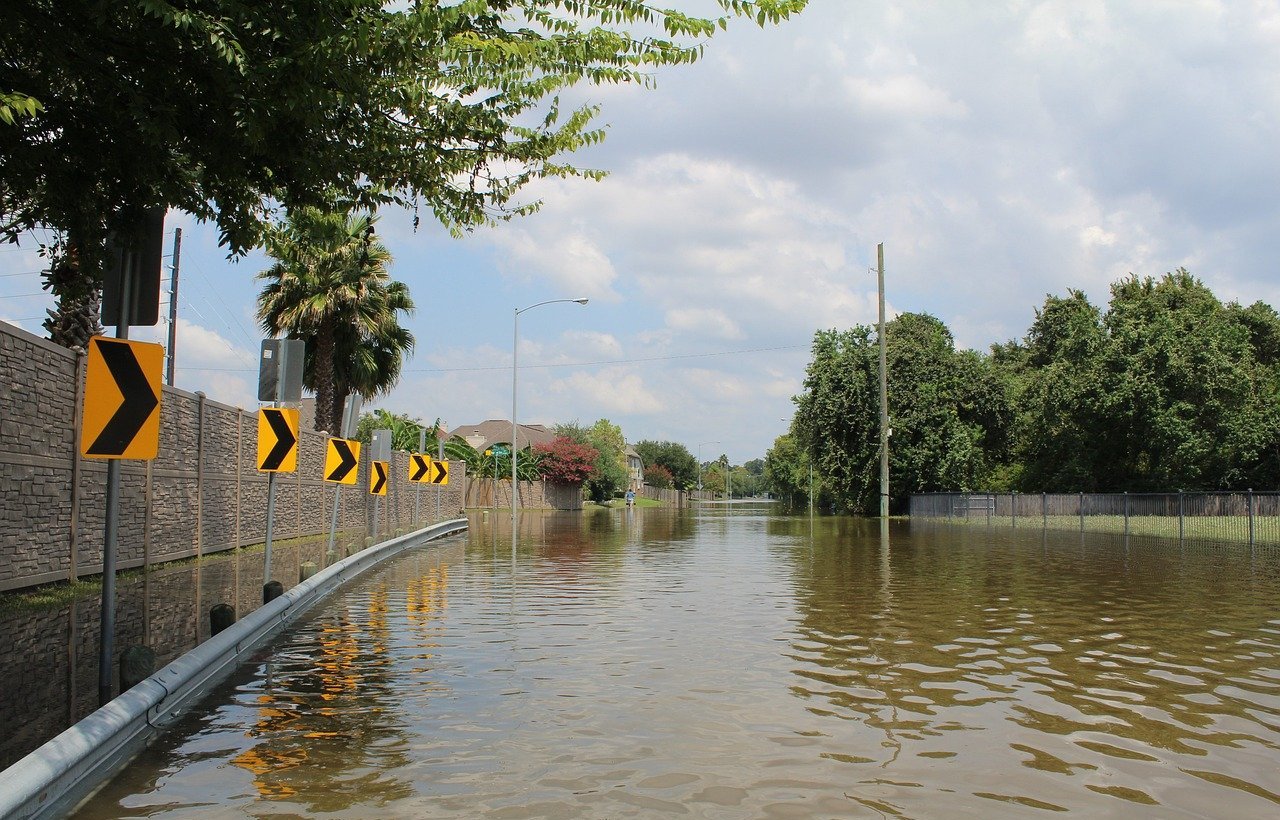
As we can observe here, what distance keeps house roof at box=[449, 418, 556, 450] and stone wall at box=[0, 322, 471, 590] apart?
320ft

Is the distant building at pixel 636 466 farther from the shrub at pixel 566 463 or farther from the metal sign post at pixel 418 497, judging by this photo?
the metal sign post at pixel 418 497

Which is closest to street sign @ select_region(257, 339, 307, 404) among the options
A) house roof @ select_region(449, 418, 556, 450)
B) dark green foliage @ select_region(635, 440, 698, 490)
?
house roof @ select_region(449, 418, 556, 450)

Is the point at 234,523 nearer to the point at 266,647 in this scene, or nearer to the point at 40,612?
the point at 40,612

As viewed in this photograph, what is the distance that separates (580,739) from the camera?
7.03 meters

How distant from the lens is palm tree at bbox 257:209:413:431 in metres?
34.2

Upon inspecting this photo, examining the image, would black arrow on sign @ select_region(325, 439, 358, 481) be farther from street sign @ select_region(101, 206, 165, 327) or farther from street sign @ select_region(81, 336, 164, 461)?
street sign @ select_region(81, 336, 164, 461)

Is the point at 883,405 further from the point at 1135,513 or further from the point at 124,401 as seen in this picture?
the point at 124,401

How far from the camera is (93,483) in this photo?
15.5m

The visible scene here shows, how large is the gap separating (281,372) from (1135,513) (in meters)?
31.8

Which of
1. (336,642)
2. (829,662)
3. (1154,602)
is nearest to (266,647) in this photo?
(336,642)

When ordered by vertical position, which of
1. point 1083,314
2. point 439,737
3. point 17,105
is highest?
point 1083,314

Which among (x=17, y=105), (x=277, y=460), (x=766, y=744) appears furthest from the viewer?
(x=277, y=460)

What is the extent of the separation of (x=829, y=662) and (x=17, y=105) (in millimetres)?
7544

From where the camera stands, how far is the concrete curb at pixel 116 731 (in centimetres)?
534
